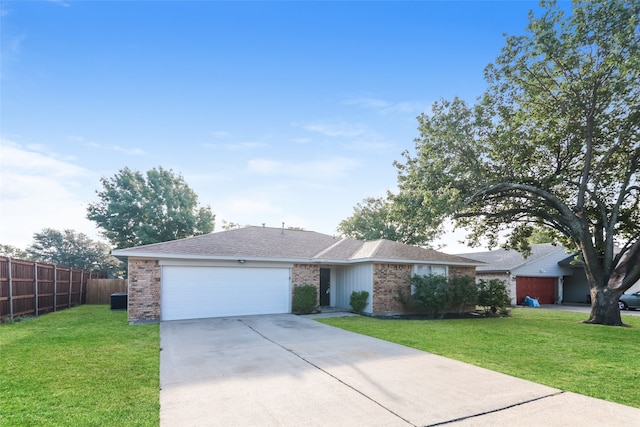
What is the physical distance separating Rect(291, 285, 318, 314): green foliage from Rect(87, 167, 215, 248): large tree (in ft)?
59.5

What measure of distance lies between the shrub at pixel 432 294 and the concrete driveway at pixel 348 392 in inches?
260

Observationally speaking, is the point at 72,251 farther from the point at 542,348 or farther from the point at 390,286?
the point at 542,348

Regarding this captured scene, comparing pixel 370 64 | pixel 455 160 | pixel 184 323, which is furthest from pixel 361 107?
pixel 184 323

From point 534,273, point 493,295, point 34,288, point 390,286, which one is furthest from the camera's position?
point 534,273

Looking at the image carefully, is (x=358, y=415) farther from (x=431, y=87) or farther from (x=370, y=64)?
(x=431, y=87)

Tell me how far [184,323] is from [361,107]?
977cm

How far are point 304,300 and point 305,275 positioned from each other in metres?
1.18

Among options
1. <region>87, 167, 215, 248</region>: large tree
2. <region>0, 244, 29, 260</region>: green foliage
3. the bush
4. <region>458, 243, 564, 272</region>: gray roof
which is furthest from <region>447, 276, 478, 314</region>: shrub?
<region>0, 244, 29, 260</region>: green foliage

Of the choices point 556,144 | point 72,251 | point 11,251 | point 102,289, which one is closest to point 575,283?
point 556,144

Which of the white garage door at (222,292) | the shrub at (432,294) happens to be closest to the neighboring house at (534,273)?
the shrub at (432,294)

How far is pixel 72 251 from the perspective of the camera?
36219 mm

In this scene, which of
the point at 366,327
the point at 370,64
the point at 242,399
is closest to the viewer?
the point at 242,399

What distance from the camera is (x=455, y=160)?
1348 centimetres

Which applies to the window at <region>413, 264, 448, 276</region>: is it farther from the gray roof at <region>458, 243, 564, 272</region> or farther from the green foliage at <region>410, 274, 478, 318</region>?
the gray roof at <region>458, 243, 564, 272</region>
